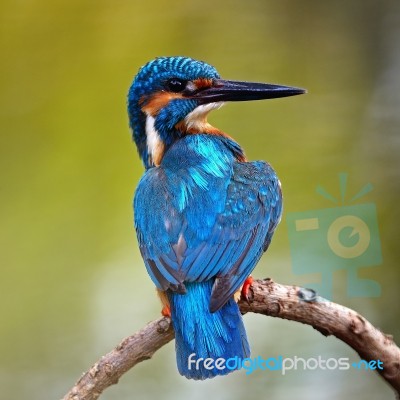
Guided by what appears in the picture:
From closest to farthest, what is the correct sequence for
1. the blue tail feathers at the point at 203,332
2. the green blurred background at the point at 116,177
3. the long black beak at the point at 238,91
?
1. the blue tail feathers at the point at 203,332
2. the long black beak at the point at 238,91
3. the green blurred background at the point at 116,177

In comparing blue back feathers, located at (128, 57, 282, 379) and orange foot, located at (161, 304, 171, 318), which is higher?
blue back feathers, located at (128, 57, 282, 379)

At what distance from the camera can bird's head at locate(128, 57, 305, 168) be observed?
243 cm

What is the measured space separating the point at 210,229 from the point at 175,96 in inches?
17.9

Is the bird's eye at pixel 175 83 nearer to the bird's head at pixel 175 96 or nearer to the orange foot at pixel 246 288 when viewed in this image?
the bird's head at pixel 175 96

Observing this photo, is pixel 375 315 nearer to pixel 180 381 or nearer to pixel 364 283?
pixel 364 283

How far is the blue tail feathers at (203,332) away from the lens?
203 centimetres

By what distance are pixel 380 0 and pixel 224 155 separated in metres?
1.62

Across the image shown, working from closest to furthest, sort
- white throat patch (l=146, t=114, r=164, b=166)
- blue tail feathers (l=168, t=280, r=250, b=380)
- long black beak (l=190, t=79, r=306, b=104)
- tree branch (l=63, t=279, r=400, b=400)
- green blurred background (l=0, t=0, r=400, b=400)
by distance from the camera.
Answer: blue tail feathers (l=168, t=280, r=250, b=380), tree branch (l=63, t=279, r=400, b=400), long black beak (l=190, t=79, r=306, b=104), white throat patch (l=146, t=114, r=164, b=166), green blurred background (l=0, t=0, r=400, b=400)

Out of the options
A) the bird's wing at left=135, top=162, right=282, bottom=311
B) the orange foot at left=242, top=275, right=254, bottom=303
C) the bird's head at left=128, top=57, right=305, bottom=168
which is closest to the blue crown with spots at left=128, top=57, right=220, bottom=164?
the bird's head at left=128, top=57, right=305, bottom=168

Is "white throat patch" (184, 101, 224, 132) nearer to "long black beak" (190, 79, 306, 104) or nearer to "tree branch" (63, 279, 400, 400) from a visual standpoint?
"long black beak" (190, 79, 306, 104)

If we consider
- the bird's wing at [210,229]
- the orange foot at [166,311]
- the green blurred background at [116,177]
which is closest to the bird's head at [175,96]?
the bird's wing at [210,229]

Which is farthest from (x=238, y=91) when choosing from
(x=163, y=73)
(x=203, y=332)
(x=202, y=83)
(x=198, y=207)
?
(x=203, y=332)

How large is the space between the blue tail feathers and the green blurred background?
41.3 inches

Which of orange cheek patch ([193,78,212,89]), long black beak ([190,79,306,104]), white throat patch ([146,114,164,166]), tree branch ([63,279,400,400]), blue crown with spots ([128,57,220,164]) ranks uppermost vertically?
blue crown with spots ([128,57,220,164])
